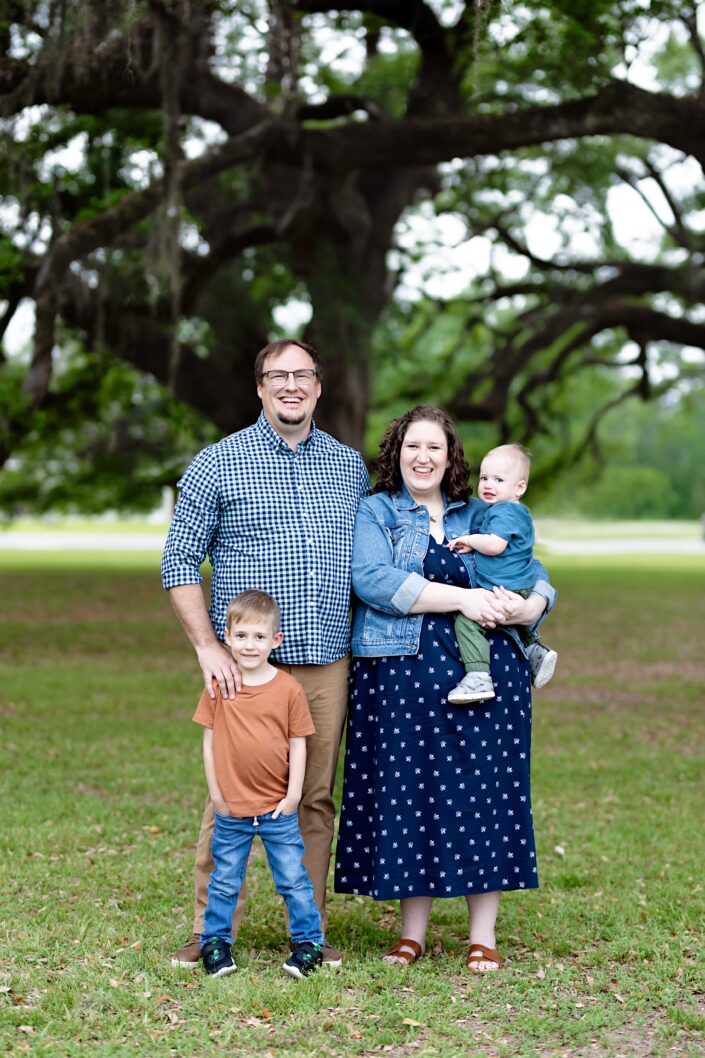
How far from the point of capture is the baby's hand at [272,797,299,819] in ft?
13.9

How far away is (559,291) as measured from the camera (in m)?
19.1

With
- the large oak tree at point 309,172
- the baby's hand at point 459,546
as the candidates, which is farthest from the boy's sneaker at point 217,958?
the large oak tree at point 309,172

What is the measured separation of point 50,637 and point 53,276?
5915 millimetres

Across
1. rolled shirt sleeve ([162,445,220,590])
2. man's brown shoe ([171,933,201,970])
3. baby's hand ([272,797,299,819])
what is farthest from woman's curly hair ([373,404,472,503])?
man's brown shoe ([171,933,201,970])

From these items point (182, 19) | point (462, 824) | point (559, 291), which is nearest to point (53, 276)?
point (182, 19)

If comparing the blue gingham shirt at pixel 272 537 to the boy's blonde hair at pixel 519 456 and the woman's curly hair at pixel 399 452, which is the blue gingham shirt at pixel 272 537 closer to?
the woman's curly hair at pixel 399 452

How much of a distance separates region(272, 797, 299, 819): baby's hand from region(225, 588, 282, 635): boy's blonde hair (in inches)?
22.8

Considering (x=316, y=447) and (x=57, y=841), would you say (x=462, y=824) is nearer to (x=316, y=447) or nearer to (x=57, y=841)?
(x=316, y=447)

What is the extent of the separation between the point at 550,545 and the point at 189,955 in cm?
4001

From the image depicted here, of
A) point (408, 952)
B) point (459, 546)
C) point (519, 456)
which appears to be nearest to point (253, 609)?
point (459, 546)

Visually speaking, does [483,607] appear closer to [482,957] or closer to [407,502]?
[407,502]

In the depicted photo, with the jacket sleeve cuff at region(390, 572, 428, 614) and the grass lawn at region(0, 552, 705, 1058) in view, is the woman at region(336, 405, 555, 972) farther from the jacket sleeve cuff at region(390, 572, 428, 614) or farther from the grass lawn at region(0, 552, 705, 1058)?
the grass lawn at region(0, 552, 705, 1058)

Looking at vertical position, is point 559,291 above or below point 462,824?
above

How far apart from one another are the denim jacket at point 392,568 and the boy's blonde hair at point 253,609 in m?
0.37
